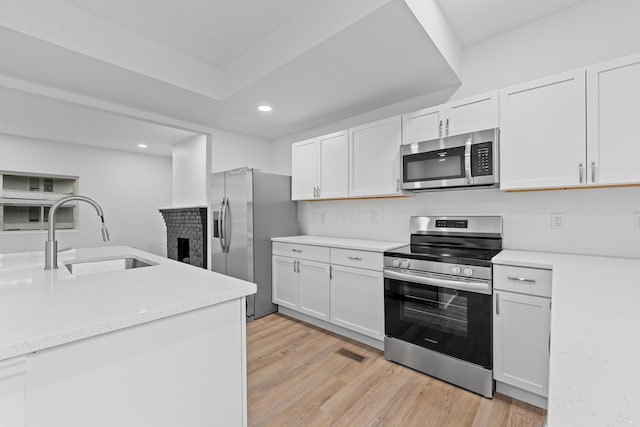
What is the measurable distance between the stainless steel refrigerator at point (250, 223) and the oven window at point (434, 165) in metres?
1.68

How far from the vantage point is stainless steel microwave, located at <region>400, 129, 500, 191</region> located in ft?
6.87

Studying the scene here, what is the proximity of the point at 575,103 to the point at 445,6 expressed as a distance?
3.61ft

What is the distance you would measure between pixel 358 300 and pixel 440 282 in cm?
82

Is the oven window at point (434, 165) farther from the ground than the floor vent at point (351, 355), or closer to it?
farther from the ground

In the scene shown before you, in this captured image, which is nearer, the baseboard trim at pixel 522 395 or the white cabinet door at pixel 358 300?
the baseboard trim at pixel 522 395

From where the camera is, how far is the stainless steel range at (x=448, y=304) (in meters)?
1.88

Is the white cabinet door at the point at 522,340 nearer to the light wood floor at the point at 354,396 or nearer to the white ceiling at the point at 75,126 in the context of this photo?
the light wood floor at the point at 354,396

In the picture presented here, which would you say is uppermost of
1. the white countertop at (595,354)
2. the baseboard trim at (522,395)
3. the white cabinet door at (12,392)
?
the white countertop at (595,354)

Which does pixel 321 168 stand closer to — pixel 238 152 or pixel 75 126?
pixel 238 152

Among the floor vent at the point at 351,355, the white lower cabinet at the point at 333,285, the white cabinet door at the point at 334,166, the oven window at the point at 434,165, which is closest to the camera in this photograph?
the oven window at the point at 434,165

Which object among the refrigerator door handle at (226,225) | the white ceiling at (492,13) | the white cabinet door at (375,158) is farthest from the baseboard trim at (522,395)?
the refrigerator door handle at (226,225)

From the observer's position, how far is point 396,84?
258 centimetres

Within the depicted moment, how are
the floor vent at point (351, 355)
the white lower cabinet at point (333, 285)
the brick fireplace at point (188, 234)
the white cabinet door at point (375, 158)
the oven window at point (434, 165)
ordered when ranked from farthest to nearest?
1. the brick fireplace at point (188, 234)
2. the white cabinet door at point (375, 158)
3. the white lower cabinet at point (333, 285)
4. the floor vent at point (351, 355)
5. the oven window at point (434, 165)

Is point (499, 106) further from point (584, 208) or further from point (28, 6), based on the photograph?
point (28, 6)
